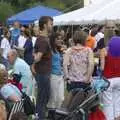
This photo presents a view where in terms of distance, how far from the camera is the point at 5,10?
77.7m

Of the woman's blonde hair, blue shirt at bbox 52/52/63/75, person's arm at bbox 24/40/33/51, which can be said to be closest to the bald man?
blue shirt at bbox 52/52/63/75

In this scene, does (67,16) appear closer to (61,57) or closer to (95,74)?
(95,74)

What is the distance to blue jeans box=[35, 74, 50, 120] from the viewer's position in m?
10.0

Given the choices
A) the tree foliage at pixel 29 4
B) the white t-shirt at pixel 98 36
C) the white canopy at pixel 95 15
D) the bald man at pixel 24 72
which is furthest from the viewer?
the tree foliage at pixel 29 4

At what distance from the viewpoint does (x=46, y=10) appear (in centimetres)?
3334

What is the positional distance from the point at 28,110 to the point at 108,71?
5.09 feet

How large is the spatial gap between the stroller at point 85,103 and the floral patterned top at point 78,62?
26 cm

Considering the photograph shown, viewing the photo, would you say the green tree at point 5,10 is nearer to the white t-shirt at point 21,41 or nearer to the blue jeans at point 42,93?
the white t-shirt at point 21,41

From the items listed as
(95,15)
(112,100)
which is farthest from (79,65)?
(95,15)

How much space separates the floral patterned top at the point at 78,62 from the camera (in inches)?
369

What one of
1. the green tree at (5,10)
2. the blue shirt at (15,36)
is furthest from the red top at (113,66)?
the green tree at (5,10)

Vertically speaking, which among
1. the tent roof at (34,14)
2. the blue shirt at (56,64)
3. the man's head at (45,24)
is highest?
the man's head at (45,24)

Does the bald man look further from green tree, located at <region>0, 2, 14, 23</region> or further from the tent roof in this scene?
green tree, located at <region>0, 2, 14, 23</region>

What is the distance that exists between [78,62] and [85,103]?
2.74 ft
